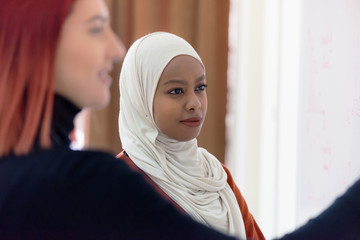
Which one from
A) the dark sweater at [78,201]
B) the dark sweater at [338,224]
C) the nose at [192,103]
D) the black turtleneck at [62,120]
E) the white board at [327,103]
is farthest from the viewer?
the white board at [327,103]

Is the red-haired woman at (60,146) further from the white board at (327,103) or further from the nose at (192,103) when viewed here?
the white board at (327,103)

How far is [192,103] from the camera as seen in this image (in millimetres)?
1357

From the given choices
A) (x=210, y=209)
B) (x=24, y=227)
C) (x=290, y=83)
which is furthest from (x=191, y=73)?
(x=290, y=83)

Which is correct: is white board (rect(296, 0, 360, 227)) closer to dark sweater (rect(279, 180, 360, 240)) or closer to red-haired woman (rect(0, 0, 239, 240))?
dark sweater (rect(279, 180, 360, 240))

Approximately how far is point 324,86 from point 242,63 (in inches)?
32.9

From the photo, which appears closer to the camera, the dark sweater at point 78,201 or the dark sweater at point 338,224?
the dark sweater at point 78,201

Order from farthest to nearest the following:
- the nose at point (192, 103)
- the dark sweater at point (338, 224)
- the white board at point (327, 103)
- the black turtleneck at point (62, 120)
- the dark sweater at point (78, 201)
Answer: the white board at point (327, 103) → the nose at point (192, 103) → the dark sweater at point (338, 224) → the black turtleneck at point (62, 120) → the dark sweater at point (78, 201)

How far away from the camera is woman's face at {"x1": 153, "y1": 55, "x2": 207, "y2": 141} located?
137cm

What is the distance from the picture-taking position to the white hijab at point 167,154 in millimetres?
1366

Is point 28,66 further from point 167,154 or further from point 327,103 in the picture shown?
point 327,103

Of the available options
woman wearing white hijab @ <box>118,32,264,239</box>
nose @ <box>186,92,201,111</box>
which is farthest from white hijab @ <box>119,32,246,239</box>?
nose @ <box>186,92,201,111</box>

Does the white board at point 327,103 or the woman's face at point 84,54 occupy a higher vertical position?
the woman's face at point 84,54

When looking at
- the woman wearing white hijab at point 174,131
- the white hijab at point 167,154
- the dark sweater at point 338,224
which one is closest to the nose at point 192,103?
the woman wearing white hijab at point 174,131

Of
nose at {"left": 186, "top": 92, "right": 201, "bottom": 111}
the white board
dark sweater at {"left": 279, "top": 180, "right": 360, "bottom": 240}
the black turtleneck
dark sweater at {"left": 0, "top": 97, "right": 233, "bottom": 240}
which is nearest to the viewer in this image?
dark sweater at {"left": 0, "top": 97, "right": 233, "bottom": 240}
